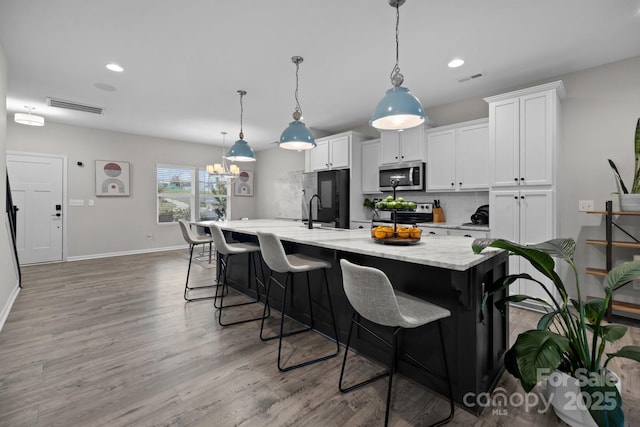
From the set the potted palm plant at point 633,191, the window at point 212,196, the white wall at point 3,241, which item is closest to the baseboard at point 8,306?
the white wall at point 3,241

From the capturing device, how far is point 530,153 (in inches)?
128

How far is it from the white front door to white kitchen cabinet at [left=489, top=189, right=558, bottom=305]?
7.20 m

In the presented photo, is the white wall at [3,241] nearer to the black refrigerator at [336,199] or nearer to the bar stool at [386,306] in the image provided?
the bar stool at [386,306]

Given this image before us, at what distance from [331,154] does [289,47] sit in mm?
2544

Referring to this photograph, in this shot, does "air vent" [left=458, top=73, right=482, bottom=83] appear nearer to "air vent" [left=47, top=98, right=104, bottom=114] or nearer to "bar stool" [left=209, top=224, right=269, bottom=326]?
"bar stool" [left=209, top=224, right=269, bottom=326]

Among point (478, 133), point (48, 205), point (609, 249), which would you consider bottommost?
point (609, 249)

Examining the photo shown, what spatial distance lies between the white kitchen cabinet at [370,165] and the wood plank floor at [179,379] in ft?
8.86

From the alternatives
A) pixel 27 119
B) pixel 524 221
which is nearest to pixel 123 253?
pixel 27 119

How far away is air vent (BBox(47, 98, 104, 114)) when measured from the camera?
433 centimetres

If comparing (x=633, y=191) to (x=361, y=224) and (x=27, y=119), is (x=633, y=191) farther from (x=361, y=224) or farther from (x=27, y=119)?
(x=27, y=119)

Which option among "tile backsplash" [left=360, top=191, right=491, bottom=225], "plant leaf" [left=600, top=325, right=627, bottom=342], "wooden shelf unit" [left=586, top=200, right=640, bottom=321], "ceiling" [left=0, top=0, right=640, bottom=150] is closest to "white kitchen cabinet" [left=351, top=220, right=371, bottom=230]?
"tile backsplash" [left=360, top=191, right=491, bottom=225]

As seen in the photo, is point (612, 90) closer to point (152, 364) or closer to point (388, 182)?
point (388, 182)

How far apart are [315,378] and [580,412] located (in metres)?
1.37

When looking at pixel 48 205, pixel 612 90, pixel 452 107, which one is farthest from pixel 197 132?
pixel 612 90
